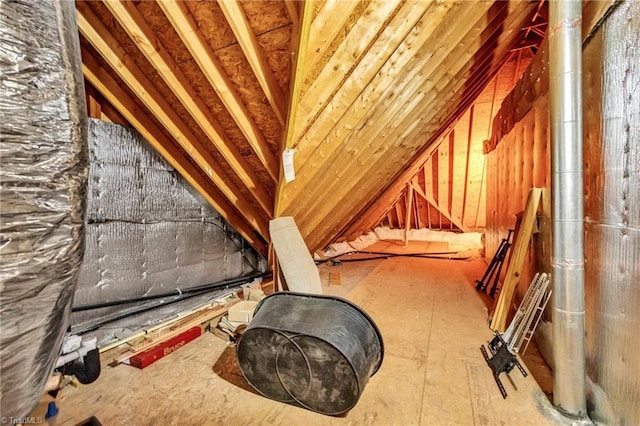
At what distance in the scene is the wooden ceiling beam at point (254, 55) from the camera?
1.56 meters

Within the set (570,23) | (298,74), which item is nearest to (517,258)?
(570,23)

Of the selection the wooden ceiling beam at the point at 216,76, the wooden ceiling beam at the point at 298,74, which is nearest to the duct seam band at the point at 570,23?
the wooden ceiling beam at the point at 298,74

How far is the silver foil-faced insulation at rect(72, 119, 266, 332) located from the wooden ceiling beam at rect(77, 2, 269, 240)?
459mm

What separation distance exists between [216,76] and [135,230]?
1564 millimetres

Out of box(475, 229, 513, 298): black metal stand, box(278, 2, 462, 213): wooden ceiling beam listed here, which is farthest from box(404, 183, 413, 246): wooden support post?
box(278, 2, 462, 213): wooden ceiling beam

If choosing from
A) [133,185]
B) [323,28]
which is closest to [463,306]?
[323,28]

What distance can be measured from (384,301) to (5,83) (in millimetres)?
3292

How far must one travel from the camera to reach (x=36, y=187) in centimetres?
87

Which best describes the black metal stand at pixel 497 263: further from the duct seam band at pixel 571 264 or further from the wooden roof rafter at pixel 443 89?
the duct seam band at pixel 571 264

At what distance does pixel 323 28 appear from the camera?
5.76 feet

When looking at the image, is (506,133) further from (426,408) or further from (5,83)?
(5,83)

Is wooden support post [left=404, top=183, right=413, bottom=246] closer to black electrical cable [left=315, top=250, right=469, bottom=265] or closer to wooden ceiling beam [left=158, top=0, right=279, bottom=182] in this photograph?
black electrical cable [left=315, top=250, right=469, bottom=265]

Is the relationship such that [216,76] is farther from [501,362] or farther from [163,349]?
[501,362]

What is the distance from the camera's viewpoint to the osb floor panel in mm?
1539
